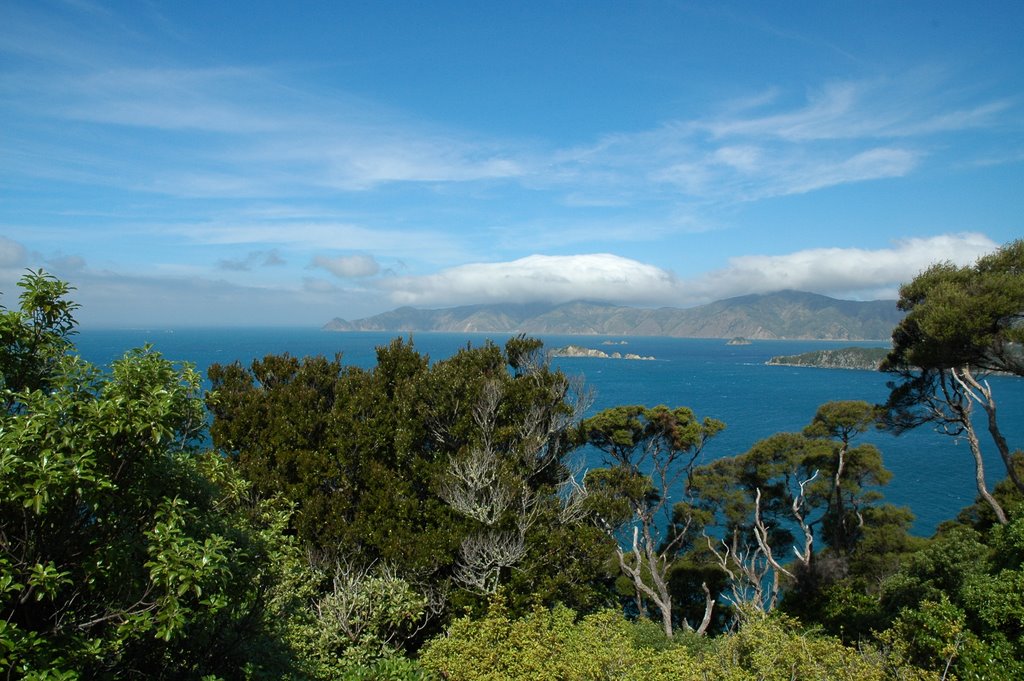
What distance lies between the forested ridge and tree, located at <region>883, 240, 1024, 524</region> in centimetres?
7

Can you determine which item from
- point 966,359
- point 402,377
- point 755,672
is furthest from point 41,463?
point 966,359

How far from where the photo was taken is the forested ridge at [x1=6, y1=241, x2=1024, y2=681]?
5531 millimetres

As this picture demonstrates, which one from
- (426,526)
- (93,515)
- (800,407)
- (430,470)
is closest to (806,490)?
(430,470)

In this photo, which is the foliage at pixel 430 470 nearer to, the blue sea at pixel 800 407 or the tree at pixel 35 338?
the blue sea at pixel 800 407

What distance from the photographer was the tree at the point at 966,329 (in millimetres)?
13086

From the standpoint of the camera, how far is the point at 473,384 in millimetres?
16906

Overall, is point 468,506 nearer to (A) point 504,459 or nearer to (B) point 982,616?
(A) point 504,459

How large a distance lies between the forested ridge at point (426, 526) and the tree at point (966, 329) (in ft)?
0.22

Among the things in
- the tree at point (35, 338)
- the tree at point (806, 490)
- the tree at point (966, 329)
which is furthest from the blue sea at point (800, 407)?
the tree at point (806, 490)

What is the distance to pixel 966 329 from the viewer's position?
13328 millimetres

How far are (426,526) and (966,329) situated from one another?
13517 mm

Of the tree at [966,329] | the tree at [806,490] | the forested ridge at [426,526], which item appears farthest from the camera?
the tree at [806,490]

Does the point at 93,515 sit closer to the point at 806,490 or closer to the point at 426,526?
the point at 426,526

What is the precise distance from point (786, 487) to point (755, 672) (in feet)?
65.3
